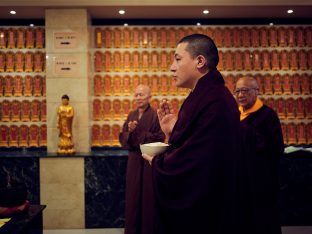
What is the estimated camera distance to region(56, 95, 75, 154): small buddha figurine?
491 centimetres

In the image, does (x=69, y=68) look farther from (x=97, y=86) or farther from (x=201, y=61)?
(x=201, y=61)

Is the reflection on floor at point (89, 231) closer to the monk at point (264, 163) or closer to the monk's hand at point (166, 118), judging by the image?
the monk at point (264, 163)

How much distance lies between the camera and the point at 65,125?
493 centimetres

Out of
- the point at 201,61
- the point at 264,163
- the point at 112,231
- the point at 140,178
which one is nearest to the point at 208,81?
the point at 201,61

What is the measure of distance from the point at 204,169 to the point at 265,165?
179cm

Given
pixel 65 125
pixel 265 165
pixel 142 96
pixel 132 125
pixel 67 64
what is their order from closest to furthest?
pixel 265 165, pixel 132 125, pixel 142 96, pixel 65 125, pixel 67 64

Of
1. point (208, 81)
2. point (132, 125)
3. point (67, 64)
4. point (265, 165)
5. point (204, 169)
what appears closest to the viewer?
point (204, 169)

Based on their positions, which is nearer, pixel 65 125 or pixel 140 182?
pixel 140 182

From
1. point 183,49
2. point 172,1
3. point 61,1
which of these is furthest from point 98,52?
point 183,49

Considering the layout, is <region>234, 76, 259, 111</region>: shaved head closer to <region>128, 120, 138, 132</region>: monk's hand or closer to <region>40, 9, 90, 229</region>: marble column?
<region>128, 120, 138, 132</region>: monk's hand

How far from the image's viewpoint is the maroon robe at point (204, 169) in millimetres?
1542

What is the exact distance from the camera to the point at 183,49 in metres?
1.73

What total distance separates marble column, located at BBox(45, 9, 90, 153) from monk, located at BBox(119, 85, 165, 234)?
1.20 meters

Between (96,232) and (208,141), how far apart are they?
3.47 m
